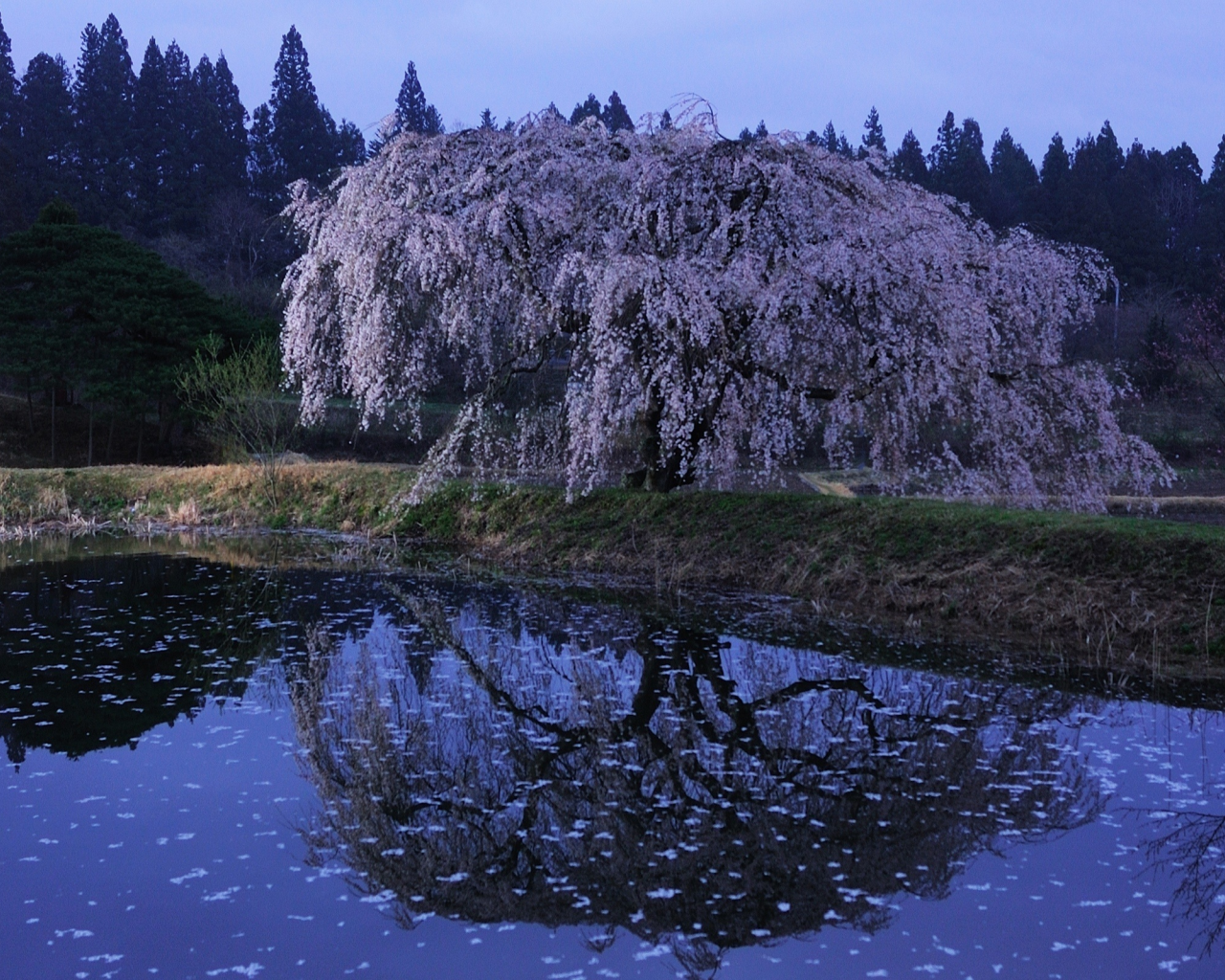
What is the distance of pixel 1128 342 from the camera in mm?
52594

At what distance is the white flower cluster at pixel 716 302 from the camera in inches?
675

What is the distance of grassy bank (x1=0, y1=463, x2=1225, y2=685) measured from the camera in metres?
13.6

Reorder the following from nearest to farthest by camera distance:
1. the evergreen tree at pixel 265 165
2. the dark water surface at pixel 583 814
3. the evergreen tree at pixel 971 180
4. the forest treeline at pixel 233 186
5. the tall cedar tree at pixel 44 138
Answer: the dark water surface at pixel 583 814 < the forest treeline at pixel 233 186 < the tall cedar tree at pixel 44 138 < the evergreen tree at pixel 971 180 < the evergreen tree at pixel 265 165

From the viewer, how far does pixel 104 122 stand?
7369 cm

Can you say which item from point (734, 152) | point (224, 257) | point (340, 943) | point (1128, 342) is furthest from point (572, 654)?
point (224, 257)

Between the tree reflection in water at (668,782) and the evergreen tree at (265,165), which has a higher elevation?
the evergreen tree at (265,165)

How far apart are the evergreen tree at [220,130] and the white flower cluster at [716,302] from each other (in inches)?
2026

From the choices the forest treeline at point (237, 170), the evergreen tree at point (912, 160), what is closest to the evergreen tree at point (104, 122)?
the forest treeline at point (237, 170)

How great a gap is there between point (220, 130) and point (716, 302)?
2618 inches

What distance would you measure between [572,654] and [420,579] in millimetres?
5730

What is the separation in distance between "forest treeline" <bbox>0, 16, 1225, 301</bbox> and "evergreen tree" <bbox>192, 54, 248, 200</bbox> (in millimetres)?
132

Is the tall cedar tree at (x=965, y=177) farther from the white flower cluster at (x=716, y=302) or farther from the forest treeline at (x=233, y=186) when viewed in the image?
the white flower cluster at (x=716, y=302)

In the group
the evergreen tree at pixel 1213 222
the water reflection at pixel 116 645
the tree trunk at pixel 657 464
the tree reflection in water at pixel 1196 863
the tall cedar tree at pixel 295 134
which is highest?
the tall cedar tree at pixel 295 134

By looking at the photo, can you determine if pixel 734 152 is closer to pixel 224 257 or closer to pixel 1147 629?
pixel 1147 629
